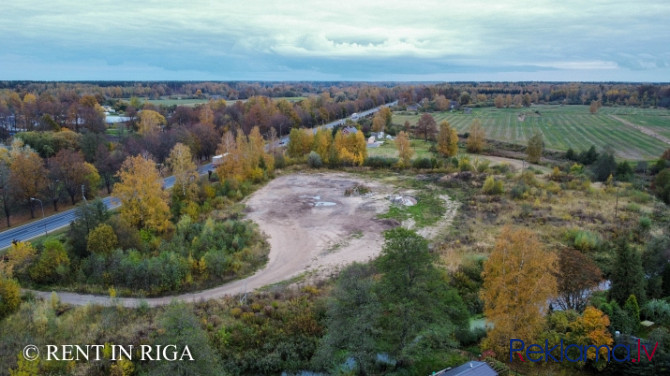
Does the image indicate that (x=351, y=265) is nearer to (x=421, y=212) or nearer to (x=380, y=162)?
(x=421, y=212)

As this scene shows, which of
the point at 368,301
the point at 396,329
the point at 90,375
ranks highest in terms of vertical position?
the point at 368,301

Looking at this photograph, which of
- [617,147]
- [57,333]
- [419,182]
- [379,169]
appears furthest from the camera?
[617,147]

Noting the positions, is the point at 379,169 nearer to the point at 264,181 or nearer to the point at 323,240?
the point at 264,181

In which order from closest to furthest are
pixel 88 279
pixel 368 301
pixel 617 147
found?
1. pixel 368 301
2. pixel 88 279
3. pixel 617 147

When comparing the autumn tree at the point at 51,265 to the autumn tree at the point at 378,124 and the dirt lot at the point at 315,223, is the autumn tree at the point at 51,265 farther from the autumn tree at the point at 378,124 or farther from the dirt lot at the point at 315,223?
the autumn tree at the point at 378,124

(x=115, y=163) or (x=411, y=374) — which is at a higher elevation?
(x=115, y=163)

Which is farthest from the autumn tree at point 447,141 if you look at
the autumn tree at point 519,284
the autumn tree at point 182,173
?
the autumn tree at point 519,284

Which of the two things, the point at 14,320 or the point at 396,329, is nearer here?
the point at 396,329

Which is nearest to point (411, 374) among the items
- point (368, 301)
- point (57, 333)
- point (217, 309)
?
point (368, 301)
